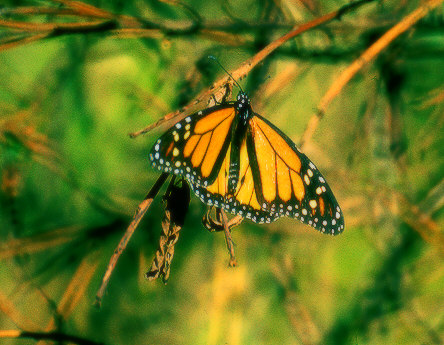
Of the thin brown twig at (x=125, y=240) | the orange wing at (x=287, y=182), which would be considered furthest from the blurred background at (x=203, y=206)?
the thin brown twig at (x=125, y=240)

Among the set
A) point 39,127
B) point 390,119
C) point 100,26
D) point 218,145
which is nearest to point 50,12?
point 100,26

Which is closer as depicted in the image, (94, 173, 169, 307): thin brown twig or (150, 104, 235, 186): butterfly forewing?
(94, 173, 169, 307): thin brown twig

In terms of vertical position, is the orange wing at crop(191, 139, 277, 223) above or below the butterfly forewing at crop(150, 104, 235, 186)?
below

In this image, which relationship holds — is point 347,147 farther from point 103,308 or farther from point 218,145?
point 103,308

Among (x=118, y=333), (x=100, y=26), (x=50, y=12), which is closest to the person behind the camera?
(x=50, y=12)

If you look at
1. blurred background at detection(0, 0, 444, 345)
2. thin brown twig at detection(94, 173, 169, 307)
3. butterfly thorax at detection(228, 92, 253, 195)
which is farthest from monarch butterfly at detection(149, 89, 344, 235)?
blurred background at detection(0, 0, 444, 345)

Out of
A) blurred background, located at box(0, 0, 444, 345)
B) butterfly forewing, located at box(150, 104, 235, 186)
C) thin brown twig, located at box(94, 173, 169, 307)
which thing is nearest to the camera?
thin brown twig, located at box(94, 173, 169, 307)

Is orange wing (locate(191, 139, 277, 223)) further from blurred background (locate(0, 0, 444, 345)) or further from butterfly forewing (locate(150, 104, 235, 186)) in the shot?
blurred background (locate(0, 0, 444, 345))

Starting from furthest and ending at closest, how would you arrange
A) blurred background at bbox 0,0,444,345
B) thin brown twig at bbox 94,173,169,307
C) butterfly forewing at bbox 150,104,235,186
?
blurred background at bbox 0,0,444,345, butterfly forewing at bbox 150,104,235,186, thin brown twig at bbox 94,173,169,307
